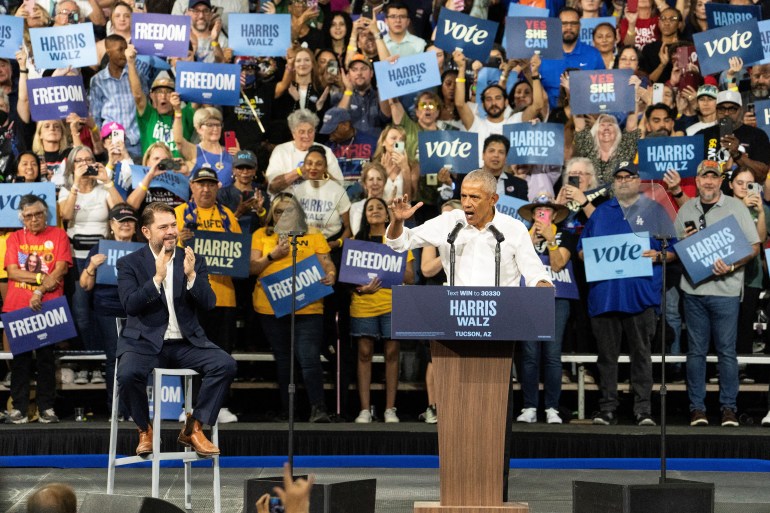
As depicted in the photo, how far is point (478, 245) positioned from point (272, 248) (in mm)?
3735

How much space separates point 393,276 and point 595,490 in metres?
4.03

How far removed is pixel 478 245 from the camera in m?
5.93

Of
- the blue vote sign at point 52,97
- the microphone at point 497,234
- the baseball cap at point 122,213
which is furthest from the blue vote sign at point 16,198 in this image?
the microphone at point 497,234

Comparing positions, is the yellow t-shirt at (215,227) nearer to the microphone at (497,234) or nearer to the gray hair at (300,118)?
the gray hair at (300,118)

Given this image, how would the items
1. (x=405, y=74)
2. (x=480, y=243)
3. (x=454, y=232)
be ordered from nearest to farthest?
(x=454, y=232) → (x=480, y=243) → (x=405, y=74)

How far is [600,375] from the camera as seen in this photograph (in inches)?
371

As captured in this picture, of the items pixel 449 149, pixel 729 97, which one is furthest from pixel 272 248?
pixel 729 97

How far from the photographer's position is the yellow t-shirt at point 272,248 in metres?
9.38

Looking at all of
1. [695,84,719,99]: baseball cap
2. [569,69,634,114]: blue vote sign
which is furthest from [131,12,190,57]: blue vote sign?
[695,84,719,99]: baseball cap

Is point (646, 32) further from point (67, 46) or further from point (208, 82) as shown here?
point (67, 46)

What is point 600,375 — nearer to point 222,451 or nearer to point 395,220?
point 222,451

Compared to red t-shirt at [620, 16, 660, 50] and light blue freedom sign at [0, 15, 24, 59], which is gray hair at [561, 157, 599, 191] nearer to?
red t-shirt at [620, 16, 660, 50]

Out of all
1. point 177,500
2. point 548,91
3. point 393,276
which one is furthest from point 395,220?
point 548,91

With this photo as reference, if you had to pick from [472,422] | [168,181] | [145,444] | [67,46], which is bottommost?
[145,444]
